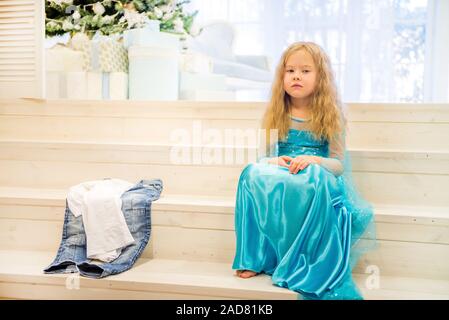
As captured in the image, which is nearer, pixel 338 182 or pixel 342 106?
pixel 338 182

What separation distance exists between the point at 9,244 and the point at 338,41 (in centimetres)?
282

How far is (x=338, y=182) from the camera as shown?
64.3 inches

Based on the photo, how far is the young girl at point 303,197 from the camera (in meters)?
1.48

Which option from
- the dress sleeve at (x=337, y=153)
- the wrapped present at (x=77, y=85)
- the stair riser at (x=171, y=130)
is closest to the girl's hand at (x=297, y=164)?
the dress sleeve at (x=337, y=153)

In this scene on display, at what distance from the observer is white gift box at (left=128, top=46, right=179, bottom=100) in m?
2.21

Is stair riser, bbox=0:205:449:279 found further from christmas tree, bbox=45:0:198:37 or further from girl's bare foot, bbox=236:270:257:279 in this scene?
christmas tree, bbox=45:0:198:37

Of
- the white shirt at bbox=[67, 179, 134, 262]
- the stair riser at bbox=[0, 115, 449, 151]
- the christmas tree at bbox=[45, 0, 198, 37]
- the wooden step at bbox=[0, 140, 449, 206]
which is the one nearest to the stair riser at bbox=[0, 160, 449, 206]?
the wooden step at bbox=[0, 140, 449, 206]

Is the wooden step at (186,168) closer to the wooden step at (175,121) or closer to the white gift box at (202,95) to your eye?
the wooden step at (175,121)

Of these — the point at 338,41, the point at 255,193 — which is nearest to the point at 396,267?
the point at 255,193

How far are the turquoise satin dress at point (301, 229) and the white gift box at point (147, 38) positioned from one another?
36.0 inches

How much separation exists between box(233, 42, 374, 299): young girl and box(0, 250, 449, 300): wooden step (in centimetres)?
6
